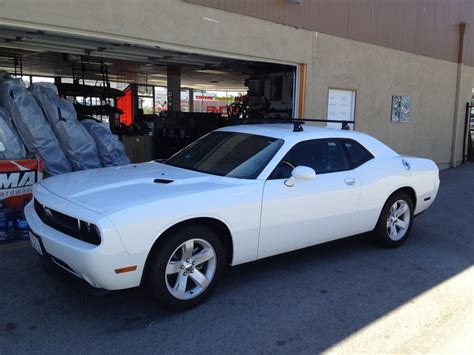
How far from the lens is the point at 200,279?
3.76 meters

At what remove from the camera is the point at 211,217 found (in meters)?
3.72

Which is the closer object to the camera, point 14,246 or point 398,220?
point 14,246

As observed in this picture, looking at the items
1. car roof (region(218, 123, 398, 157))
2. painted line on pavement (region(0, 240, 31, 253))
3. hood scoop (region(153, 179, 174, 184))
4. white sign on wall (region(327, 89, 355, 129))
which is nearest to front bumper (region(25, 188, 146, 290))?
hood scoop (region(153, 179, 174, 184))

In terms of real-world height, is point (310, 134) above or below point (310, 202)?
above

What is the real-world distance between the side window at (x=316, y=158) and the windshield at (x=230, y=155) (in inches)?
6.2

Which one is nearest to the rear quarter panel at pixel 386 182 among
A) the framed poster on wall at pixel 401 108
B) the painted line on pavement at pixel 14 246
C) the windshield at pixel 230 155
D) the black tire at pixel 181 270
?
the windshield at pixel 230 155

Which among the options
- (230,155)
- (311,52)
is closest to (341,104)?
(311,52)

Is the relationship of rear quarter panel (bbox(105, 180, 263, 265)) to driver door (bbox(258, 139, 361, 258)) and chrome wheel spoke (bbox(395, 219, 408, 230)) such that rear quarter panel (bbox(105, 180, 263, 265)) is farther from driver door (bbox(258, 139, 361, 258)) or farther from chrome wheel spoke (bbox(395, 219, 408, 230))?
chrome wheel spoke (bbox(395, 219, 408, 230))

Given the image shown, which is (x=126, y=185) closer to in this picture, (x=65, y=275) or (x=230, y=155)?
(x=65, y=275)

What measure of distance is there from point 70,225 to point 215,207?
1.15m

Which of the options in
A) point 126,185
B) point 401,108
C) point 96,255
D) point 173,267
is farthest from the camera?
point 401,108

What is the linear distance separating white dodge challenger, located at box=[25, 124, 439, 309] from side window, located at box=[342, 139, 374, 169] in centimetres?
1

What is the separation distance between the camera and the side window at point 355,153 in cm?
508

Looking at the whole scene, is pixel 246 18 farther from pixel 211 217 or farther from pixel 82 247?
pixel 82 247
